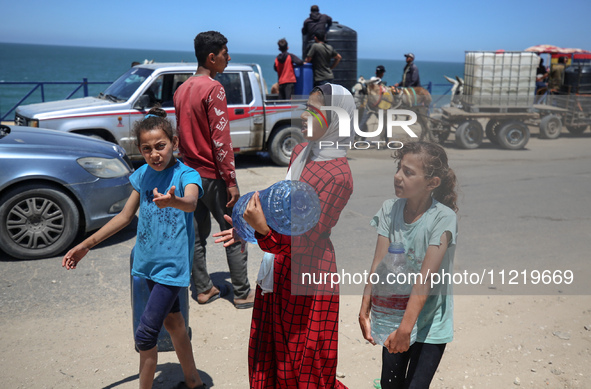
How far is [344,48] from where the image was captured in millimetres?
13344

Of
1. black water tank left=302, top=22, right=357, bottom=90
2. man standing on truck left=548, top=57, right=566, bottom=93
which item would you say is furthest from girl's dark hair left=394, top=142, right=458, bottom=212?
man standing on truck left=548, top=57, right=566, bottom=93

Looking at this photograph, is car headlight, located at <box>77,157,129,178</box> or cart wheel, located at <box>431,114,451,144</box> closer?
cart wheel, located at <box>431,114,451,144</box>

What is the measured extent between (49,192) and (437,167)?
14.0 ft

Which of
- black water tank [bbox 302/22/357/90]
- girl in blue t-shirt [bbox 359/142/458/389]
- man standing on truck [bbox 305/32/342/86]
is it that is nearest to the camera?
girl in blue t-shirt [bbox 359/142/458/389]

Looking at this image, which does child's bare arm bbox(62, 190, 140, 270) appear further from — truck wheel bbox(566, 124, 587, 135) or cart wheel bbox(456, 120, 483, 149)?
truck wheel bbox(566, 124, 587, 135)

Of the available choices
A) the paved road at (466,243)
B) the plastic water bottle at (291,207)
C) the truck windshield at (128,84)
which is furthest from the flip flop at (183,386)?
the truck windshield at (128,84)

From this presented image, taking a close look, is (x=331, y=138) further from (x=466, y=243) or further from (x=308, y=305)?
(x=466, y=243)

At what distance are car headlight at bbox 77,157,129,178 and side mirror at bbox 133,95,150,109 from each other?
10.0 ft

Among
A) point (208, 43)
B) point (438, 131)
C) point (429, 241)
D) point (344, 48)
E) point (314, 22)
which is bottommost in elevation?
point (429, 241)

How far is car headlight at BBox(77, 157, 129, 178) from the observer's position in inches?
217

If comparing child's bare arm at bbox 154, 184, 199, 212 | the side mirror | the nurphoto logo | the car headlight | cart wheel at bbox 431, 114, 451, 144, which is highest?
the nurphoto logo

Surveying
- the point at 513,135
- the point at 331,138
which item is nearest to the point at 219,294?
the point at 331,138

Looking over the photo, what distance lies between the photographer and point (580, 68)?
1503 centimetres

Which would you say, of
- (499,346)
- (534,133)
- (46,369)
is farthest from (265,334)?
(534,133)
